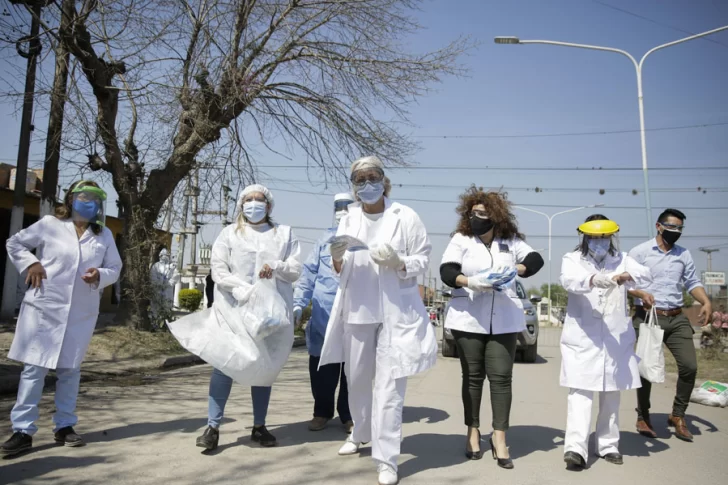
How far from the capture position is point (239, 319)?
4.78 meters

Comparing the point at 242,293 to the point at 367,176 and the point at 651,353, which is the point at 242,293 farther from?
the point at 651,353

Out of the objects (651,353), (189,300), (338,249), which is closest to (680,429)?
(651,353)

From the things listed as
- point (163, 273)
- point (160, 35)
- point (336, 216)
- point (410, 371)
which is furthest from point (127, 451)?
point (163, 273)

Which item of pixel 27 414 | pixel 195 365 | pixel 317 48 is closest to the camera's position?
pixel 27 414

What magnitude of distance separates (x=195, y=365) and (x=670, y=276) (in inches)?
306

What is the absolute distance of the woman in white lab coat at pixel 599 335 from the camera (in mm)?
4816

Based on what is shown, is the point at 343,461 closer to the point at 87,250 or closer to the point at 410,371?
the point at 410,371

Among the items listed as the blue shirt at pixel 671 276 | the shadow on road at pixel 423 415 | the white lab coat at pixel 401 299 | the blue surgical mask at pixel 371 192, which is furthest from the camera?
the shadow on road at pixel 423 415

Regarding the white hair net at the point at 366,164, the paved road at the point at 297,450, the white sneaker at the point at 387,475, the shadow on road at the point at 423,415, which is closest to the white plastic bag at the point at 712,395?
the paved road at the point at 297,450

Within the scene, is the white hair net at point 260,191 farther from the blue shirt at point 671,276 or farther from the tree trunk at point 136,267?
the tree trunk at point 136,267

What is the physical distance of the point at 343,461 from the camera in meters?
4.65

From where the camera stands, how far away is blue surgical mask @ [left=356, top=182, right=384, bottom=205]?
4.60 meters

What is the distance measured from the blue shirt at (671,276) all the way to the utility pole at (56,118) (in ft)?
28.9

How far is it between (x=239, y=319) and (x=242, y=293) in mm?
193
